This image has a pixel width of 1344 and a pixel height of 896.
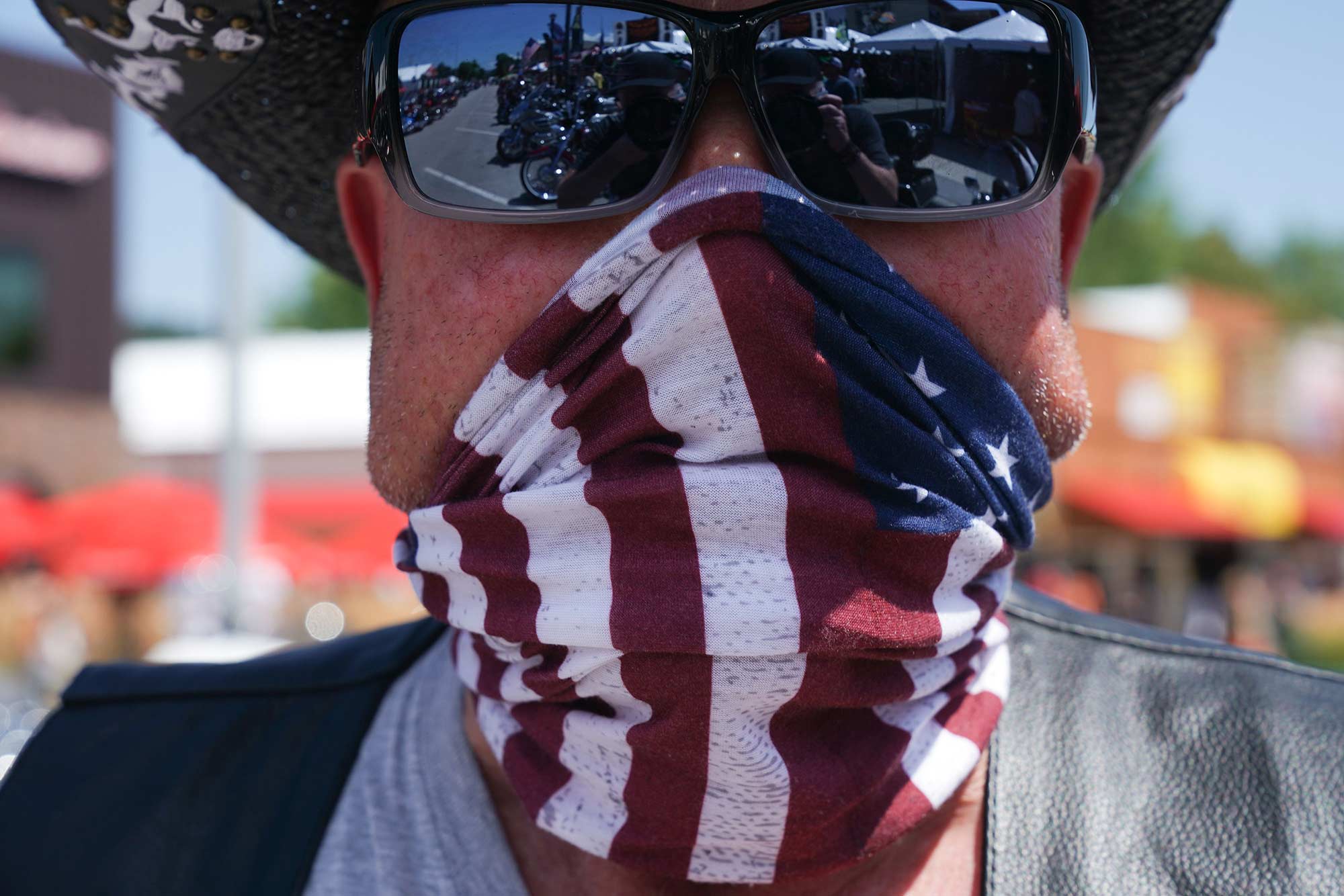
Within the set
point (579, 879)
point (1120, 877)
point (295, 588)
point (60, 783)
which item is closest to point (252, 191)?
point (60, 783)

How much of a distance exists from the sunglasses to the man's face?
4 cm

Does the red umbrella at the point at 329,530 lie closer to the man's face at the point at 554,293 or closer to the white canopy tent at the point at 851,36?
the man's face at the point at 554,293

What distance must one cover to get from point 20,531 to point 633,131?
1365cm

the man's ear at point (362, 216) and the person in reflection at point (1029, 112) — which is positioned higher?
the person in reflection at point (1029, 112)

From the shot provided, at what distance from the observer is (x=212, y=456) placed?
1680 cm

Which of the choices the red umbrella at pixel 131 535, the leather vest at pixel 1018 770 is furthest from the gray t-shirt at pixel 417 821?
the red umbrella at pixel 131 535

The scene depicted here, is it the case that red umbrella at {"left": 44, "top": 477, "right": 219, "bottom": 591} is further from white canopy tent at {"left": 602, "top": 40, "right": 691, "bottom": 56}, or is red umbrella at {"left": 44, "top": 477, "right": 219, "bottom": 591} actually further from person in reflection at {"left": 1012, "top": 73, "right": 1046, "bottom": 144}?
person in reflection at {"left": 1012, "top": 73, "right": 1046, "bottom": 144}

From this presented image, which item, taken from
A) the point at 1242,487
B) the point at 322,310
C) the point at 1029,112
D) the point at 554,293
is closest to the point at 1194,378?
the point at 1242,487

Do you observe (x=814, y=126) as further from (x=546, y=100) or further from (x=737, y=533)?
(x=737, y=533)

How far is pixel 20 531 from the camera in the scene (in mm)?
12930

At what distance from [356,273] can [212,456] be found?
1570 cm

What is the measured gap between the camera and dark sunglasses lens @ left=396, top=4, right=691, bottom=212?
1357mm

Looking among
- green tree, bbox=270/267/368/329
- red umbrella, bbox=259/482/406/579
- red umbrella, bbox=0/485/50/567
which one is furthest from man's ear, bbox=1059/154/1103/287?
green tree, bbox=270/267/368/329

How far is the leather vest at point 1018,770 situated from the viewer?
1.46 meters
